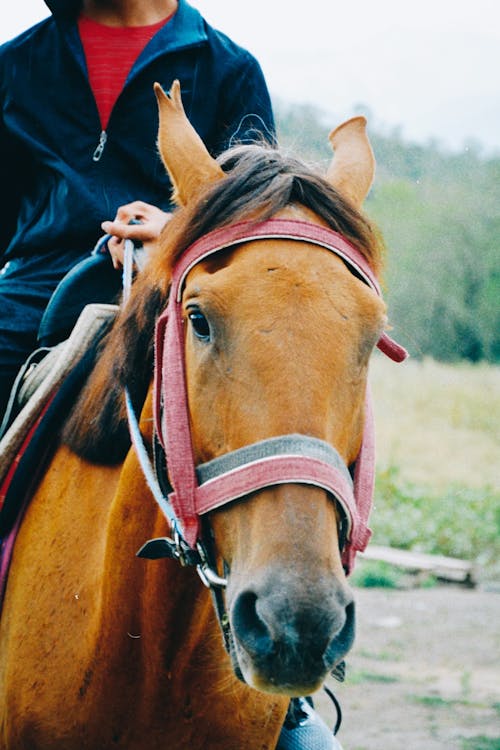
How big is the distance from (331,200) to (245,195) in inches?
8.6

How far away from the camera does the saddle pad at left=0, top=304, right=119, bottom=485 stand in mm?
2885

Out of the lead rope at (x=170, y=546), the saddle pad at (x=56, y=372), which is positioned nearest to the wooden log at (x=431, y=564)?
the saddle pad at (x=56, y=372)

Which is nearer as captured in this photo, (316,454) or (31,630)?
(316,454)

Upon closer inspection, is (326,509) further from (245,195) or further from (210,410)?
(245,195)

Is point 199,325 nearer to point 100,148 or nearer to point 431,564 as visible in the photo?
point 100,148

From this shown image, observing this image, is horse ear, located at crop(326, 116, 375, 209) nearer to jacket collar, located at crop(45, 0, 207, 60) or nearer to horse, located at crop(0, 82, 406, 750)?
horse, located at crop(0, 82, 406, 750)

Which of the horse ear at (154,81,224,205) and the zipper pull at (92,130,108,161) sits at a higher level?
the horse ear at (154,81,224,205)

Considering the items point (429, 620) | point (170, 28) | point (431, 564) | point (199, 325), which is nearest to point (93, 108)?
point (170, 28)

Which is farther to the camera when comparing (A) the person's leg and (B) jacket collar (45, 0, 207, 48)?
(B) jacket collar (45, 0, 207, 48)

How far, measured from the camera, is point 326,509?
187 centimetres

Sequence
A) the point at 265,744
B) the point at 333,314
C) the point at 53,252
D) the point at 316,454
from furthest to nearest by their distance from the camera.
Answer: the point at 53,252
the point at 265,744
the point at 333,314
the point at 316,454

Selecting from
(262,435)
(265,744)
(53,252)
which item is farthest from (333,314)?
(53,252)

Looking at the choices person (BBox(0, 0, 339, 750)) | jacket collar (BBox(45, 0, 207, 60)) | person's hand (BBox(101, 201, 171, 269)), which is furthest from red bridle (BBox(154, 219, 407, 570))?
jacket collar (BBox(45, 0, 207, 60))

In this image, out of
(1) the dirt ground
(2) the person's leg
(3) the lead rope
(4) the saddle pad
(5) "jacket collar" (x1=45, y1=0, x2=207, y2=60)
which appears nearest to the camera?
(3) the lead rope
